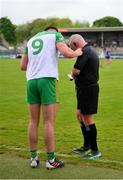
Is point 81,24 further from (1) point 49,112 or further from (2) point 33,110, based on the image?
(1) point 49,112

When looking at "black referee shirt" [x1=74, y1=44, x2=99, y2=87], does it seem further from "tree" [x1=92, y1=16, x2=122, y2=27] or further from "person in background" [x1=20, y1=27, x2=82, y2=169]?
"tree" [x1=92, y1=16, x2=122, y2=27]

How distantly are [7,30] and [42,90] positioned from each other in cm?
11325

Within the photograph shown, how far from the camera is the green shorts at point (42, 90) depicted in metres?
6.41

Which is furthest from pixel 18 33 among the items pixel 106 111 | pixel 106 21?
pixel 106 111

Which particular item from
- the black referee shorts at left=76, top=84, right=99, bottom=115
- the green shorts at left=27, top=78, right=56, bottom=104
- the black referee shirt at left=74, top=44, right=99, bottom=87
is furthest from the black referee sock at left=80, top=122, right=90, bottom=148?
the green shorts at left=27, top=78, right=56, bottom=104

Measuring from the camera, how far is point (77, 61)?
23.3 ft

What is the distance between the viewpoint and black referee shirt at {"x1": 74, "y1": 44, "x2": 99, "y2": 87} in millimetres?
7078

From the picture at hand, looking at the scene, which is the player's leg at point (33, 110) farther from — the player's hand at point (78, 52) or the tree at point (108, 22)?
the tree at point (108, 22)

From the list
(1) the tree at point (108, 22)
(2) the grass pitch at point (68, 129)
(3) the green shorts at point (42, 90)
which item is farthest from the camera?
(1) the tree at point (108, 22)

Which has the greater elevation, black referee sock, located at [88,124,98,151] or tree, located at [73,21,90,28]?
tree, located at [73,21,90,28]

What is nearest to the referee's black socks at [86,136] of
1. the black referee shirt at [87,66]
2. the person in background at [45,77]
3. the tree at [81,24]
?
the black referee shirt at [87,66]

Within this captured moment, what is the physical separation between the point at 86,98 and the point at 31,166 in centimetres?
146

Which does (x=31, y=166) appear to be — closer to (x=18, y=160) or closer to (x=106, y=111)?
(x=18, y=160)

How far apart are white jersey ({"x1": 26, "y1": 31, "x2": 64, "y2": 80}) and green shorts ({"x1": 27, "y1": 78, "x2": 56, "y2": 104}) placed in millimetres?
72
